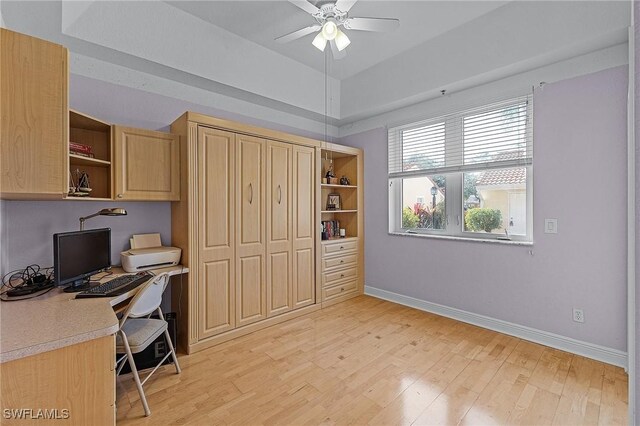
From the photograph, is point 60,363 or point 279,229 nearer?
point 60,363

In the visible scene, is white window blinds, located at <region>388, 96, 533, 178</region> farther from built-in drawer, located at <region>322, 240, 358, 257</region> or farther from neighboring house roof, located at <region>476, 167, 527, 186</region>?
built-in drawer, located at <region>322, 240, 358, 257</region>

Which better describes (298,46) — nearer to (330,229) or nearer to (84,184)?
(330,229)

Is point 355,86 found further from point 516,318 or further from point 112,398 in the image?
point 112,398

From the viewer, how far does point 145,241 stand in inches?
111

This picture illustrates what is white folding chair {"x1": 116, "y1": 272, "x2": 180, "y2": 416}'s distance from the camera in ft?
6.17

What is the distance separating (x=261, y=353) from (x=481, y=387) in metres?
1.75

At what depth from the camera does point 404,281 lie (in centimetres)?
383

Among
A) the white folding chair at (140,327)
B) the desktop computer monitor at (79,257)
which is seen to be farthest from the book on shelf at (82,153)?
the white folding chair at (140,327)

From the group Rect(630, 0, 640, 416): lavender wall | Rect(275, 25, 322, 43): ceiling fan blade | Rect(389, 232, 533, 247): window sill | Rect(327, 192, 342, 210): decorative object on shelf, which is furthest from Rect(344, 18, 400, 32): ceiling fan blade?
Rect(327, 192, 342, 210): decorative object on shelf

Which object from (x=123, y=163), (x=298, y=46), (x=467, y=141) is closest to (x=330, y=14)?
(x=298, y=46)

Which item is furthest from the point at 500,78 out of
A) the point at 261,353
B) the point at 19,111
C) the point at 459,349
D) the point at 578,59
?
the point at 19,111

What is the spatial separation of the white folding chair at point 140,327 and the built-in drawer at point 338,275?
2.01m

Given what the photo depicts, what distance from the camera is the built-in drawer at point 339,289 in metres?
3.84

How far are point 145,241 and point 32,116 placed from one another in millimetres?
1477
